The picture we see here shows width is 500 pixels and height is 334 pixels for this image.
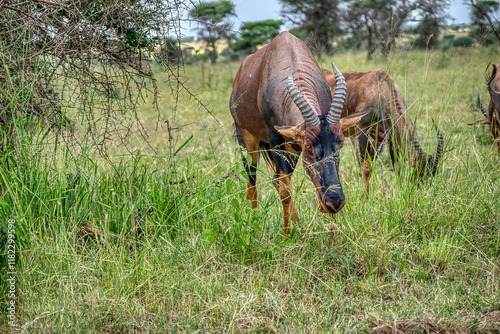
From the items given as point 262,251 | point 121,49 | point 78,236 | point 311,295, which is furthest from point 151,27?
point 311,295

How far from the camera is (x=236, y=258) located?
3186 mm

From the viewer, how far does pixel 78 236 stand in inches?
135

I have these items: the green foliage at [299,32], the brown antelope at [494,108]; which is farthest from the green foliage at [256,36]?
the brown antelope at [494,108]

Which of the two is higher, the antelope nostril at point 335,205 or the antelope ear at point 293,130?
the antelope ear at point 293,130

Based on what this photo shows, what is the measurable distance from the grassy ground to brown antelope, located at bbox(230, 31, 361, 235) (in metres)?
0.36

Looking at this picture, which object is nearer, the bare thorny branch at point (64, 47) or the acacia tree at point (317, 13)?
the bare thorny branch at point (64, 47)

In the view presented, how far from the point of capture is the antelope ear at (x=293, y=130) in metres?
3.53

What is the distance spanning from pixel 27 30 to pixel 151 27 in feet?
2.97

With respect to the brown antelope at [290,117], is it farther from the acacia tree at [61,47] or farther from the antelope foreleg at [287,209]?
the acacia tree at [61,47]

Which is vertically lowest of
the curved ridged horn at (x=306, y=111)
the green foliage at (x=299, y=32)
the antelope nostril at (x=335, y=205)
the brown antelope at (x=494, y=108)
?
the antelope nostril at (x=335, y=205)

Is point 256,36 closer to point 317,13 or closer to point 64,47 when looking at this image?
point 317,13

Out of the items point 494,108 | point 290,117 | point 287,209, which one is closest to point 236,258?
point 287,209

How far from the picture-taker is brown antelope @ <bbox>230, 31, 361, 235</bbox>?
3418 mm

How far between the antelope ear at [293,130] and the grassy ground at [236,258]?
53cm
